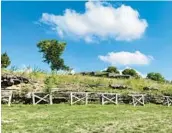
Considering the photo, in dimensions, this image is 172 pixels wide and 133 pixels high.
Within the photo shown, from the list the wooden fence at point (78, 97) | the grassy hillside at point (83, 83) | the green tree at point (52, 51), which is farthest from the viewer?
the green tree at point (52, 51)

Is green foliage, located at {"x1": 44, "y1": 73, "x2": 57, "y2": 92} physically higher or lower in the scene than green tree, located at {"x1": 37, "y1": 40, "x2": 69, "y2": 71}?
lower

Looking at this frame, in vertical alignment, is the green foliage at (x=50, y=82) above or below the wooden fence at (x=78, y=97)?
above

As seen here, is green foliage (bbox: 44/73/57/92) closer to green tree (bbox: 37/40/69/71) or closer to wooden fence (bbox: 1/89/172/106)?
wooden fence (bbox: 1/89/172/106)

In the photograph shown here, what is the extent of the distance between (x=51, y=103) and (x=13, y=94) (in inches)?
136

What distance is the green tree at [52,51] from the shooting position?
266ft

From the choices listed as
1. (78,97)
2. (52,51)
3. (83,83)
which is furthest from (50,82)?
(52,51)

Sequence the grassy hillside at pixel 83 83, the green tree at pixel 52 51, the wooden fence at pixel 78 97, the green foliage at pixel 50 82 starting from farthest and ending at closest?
the green tree at pixel 52 51 → the grassy hillside at pixel 83 83 → the green foliage at pixel 50 82 → the wooden fence at pixel 78 97

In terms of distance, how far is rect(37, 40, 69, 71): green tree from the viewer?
266ft

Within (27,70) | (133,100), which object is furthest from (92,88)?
(27,70)

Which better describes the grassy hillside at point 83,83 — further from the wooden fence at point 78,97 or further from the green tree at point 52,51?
the green tree at point 52,51

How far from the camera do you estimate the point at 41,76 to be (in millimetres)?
36375

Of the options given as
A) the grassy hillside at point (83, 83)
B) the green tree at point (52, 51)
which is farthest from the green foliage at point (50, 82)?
the green tree at point (52, 51)

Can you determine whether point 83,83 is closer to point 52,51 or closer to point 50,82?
point 50,82

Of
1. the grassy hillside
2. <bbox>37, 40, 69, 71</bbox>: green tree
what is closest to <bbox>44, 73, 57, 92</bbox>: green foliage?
the grassy hillside
